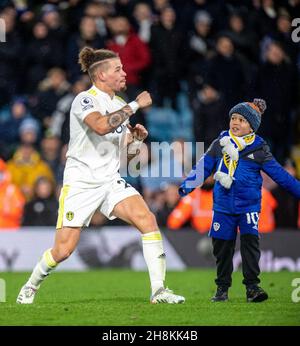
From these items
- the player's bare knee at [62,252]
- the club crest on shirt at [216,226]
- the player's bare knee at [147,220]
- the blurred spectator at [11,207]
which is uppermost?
the player's bare knee at [147,220]

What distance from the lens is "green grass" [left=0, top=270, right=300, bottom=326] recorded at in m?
8.59

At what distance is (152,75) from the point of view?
18375 mm

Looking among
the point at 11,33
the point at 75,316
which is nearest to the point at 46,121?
the point at 11,33

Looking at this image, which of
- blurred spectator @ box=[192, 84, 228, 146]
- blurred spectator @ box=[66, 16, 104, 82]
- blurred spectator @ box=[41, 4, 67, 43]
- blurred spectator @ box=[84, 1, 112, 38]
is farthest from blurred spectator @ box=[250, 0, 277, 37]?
blurred spectator @ box=[41, 4, 67, 43]

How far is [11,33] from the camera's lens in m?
18.9

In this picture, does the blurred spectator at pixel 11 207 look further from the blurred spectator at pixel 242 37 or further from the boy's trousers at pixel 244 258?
the boy's trousers at pixel 244 258

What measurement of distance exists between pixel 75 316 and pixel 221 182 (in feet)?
6.74

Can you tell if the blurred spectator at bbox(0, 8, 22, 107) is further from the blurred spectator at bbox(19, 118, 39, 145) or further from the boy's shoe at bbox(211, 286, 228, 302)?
the boy's shoe at bbox(211, 286, 228, 302)

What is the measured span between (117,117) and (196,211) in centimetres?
692

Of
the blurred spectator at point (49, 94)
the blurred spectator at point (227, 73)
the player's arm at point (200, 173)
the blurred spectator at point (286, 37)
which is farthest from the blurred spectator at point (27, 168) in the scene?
the player's arm at point (200, 173)

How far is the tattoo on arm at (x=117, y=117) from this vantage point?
9.65 metres

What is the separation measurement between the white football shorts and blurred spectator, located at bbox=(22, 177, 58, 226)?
6492 mm

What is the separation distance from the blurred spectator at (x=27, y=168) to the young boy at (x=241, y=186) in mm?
7659
